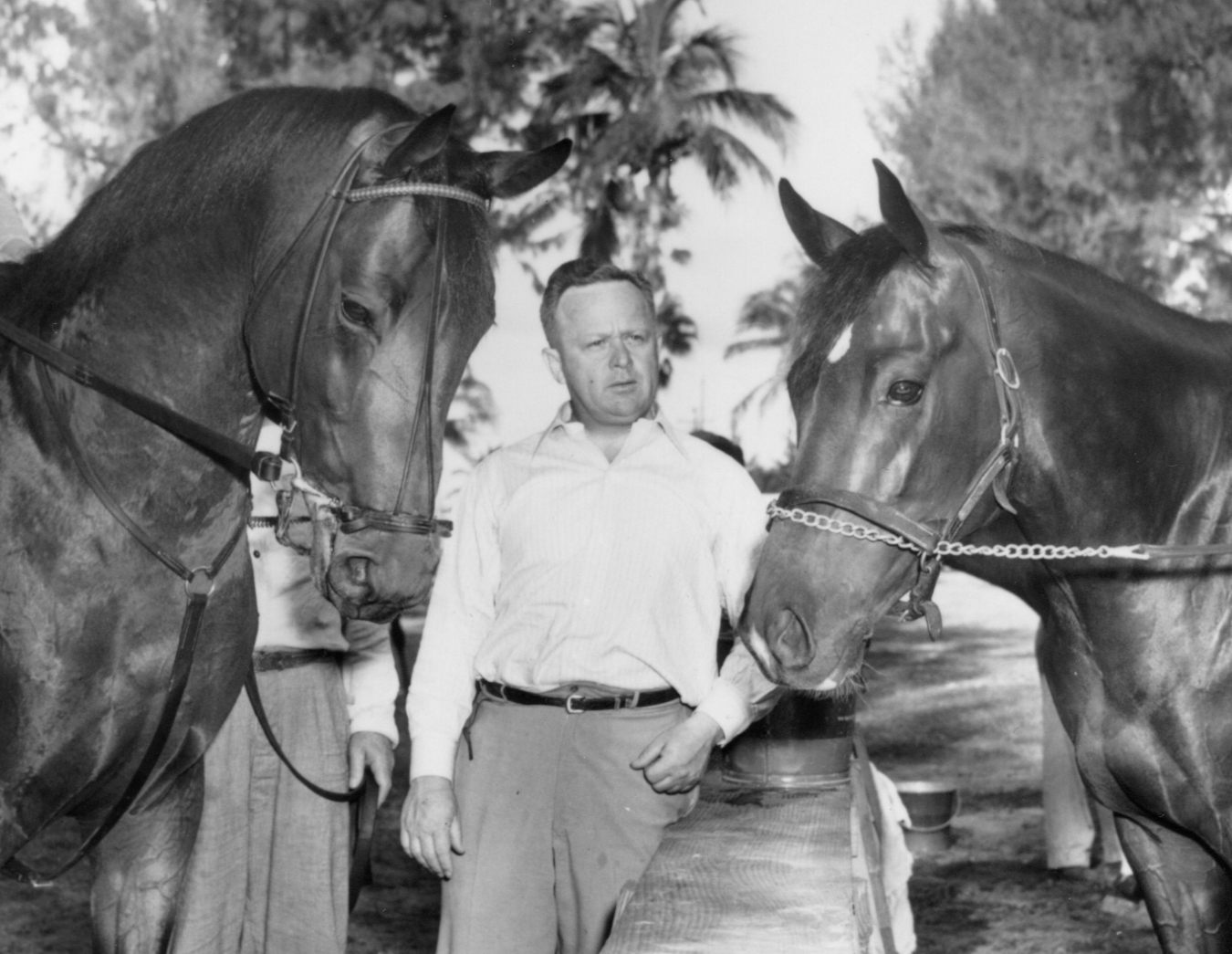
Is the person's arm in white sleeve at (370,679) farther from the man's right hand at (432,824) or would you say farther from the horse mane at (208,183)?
the horse mane at (208,183)

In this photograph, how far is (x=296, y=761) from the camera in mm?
3592

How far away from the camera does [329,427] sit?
2.56 meters

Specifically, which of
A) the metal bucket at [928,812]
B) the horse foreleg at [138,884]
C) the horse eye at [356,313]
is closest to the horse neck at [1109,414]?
the horse eye at [356,313]

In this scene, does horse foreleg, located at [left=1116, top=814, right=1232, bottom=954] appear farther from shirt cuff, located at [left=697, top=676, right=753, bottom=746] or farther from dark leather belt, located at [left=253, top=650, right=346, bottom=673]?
dark leather belt, located at [left=253, top=650, right=346, bottom=673]

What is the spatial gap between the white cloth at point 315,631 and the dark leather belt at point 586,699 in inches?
18.7

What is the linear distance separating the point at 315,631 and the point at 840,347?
5.55 feet

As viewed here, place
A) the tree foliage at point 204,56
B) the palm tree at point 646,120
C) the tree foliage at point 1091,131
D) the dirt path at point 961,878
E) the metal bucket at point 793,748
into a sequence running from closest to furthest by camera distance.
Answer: the metal bucket at point 793,748 < the dirt path at point 961,878 < the tree foliage at point 204,56 < the tree foliage at point 1091,131 < the palm tree at point 646,120

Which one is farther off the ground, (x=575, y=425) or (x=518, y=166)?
(x=518, y=166)

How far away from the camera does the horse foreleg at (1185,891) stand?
3199 millimetres

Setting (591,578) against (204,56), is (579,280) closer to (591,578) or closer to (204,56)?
(591,578)

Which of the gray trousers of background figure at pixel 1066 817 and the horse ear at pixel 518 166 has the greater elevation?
the horse ear at pixel 518 166

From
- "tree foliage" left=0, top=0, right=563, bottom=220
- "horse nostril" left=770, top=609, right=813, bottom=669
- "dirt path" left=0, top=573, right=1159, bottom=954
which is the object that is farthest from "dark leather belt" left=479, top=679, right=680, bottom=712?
"tree foliage" left=0, top=0, right=563, bottom=220

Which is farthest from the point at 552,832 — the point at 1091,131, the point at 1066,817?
the point at 1091,131

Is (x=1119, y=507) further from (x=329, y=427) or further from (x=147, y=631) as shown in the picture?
(x=147, y=631)
